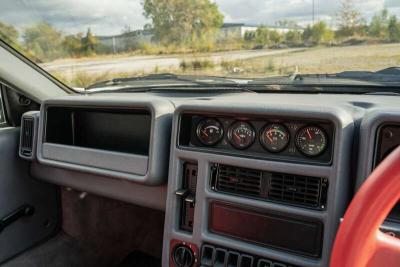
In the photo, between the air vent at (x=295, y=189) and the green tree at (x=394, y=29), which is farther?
the green tree at (x=394, y=29)

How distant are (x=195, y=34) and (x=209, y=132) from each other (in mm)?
800

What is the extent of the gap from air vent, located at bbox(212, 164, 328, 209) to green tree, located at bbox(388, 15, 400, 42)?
787 millimetres

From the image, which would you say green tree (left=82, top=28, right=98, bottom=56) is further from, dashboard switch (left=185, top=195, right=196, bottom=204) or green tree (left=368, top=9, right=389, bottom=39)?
green tree (left=368, top=9, right=389, bottom=39)

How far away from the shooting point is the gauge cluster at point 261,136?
5.83ft

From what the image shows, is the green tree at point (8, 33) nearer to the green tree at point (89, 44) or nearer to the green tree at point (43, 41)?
the green tree at point (43, 41)

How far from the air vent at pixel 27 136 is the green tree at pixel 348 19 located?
1888mm

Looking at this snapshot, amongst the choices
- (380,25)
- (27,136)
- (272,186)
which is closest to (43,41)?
(27,136)

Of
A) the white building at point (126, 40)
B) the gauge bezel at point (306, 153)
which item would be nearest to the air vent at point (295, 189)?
the gauge bezel at point (306, 153)

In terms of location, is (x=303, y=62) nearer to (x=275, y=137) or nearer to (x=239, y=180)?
(x=275, y=137)

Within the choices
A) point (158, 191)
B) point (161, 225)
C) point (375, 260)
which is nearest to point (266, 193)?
point (158, 191)

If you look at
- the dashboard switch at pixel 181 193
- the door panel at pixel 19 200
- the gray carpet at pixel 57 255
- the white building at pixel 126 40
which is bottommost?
the gray carpet at pixel 57 255

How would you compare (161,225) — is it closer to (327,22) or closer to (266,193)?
(266,193)

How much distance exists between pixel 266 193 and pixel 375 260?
0.86 meters

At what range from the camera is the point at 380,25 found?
2.04 meters
